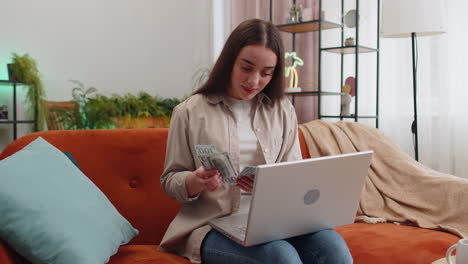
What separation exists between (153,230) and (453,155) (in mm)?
2359

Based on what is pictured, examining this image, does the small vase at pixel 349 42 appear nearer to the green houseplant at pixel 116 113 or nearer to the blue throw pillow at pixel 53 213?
the green houseplant at pixel 116 113

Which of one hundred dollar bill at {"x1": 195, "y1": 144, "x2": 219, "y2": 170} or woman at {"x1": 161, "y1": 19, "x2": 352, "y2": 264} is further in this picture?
woman at {"x1": 161, "y1": 19, "x2": 352, "y2": 264}

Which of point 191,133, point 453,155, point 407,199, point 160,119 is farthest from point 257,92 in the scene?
point 160,119

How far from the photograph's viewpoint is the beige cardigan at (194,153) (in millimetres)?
1449

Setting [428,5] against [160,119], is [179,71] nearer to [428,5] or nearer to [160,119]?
[160,119]

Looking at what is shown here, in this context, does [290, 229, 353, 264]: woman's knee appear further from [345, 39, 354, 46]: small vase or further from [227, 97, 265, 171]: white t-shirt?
[345, 39, 354, 46]: small vase

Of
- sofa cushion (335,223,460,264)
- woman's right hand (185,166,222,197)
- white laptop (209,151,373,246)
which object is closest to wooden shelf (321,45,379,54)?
sofa cushion (335,223,460,264)

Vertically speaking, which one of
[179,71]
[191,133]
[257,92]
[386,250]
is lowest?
[386,250]

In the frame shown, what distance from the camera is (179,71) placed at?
5074 millimetres

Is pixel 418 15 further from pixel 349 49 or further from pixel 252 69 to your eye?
pixel 252 69

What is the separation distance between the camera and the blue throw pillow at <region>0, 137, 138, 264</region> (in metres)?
1.21

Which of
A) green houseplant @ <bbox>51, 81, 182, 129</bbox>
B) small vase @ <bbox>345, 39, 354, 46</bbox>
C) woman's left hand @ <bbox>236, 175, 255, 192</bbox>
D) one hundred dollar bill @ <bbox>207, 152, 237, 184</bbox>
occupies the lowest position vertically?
woman's left hand @ <bbox>236, 175, 255, 192</bbox>

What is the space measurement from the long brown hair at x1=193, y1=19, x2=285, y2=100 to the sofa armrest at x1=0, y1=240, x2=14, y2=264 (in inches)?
29.7

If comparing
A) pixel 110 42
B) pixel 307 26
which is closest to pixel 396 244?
pixel 307 26
